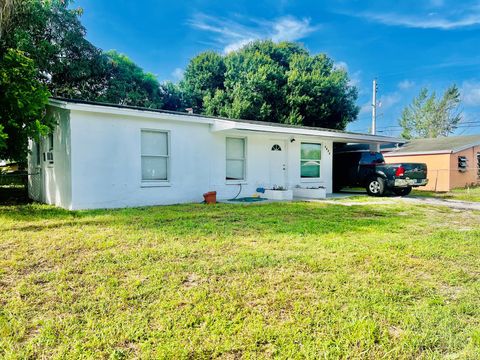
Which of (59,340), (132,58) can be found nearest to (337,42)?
(132,58)

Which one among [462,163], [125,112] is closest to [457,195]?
[462,163]

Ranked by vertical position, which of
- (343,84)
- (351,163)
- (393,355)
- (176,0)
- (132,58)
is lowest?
(393,355)

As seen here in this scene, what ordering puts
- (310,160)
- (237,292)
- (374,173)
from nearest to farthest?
(237,292) < (374,173) < (310,160)

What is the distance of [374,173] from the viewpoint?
1198cm

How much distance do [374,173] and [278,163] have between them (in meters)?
3.68

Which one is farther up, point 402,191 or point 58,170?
point 58,170

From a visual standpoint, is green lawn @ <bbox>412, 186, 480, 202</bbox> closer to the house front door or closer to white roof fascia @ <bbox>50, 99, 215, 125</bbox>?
the house front door

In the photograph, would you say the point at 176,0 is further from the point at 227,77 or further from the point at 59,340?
the point at 59,340

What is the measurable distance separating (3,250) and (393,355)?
15.5 feet

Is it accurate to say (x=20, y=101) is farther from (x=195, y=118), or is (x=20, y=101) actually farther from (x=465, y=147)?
(x=465, y=147)

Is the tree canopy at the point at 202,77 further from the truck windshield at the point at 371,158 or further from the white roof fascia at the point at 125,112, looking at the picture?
the truck windshield at the point at 371,158

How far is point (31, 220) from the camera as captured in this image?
21.1ft

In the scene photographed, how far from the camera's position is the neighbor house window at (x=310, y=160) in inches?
488

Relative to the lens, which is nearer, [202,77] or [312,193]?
[312,193]
